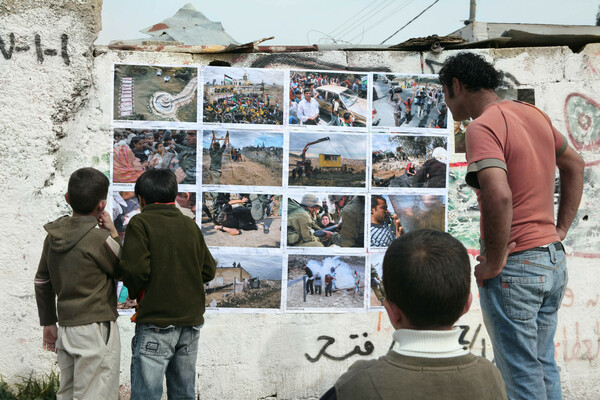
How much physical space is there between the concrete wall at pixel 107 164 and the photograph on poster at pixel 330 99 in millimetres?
101

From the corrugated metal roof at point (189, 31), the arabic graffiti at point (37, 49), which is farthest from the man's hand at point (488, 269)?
the arabic graffiti at point (37, 49)

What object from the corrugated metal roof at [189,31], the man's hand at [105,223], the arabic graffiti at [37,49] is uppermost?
the corrugated metal roof at [189,31]

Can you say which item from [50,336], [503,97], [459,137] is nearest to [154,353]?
[50,336]

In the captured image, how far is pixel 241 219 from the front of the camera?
11.8 feet

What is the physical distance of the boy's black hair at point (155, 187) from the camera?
8.91ft

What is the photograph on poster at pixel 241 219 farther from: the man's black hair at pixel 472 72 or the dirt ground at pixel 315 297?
the man's black hair at pixel 472 72

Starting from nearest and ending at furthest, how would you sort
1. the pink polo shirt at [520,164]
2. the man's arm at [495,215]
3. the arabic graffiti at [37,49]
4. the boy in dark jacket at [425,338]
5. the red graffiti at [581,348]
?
the boy in dark jacket at [425,338], the man's arm at [495,215], the pink polo shirt at [520,164], the arabic graffiti at [37,49], the red graffiti at [581,348]

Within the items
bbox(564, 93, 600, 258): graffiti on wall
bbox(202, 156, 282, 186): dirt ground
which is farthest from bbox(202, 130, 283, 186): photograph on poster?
bbox(564, 93, 600, 258): graffiti on wall

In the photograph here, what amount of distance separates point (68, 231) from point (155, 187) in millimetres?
466

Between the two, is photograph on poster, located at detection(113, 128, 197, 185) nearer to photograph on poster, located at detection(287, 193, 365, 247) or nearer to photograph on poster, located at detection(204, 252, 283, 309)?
photograph on poster, located at detection(204, 252, 283, 309)

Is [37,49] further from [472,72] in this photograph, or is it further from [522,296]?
[522,296]

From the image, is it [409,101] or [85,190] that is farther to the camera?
[409,101]

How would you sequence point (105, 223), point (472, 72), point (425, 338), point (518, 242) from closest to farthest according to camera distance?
point (425, 338), point (518, 242), point (472, 72), point (105, 223)

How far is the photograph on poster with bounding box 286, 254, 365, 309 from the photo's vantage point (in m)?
3.62
